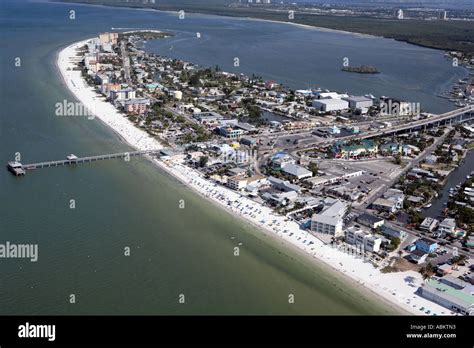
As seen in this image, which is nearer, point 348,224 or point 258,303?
point 258,303

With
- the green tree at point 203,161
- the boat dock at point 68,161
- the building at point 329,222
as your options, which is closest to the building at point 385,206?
the building at point 329,222

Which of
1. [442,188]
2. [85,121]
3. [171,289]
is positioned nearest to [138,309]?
[171,289]

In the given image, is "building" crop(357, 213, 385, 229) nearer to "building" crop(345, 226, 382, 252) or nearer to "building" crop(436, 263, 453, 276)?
"building" crop(345, 226, 382, 252)

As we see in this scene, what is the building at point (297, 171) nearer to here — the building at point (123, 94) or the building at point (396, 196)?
the building at point (396, 196)

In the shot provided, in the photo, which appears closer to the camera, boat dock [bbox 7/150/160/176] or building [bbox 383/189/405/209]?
building [bbox 383/189/405/209]

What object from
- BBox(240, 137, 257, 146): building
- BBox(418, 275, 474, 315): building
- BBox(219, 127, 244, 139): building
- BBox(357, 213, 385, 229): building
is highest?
BBox(219, 127, 244, 139): building

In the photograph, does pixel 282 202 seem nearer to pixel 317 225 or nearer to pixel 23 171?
pixel 317 225

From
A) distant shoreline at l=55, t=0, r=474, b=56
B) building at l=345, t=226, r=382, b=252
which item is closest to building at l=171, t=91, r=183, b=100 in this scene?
building at l=345, t=226, r=382, b=252
